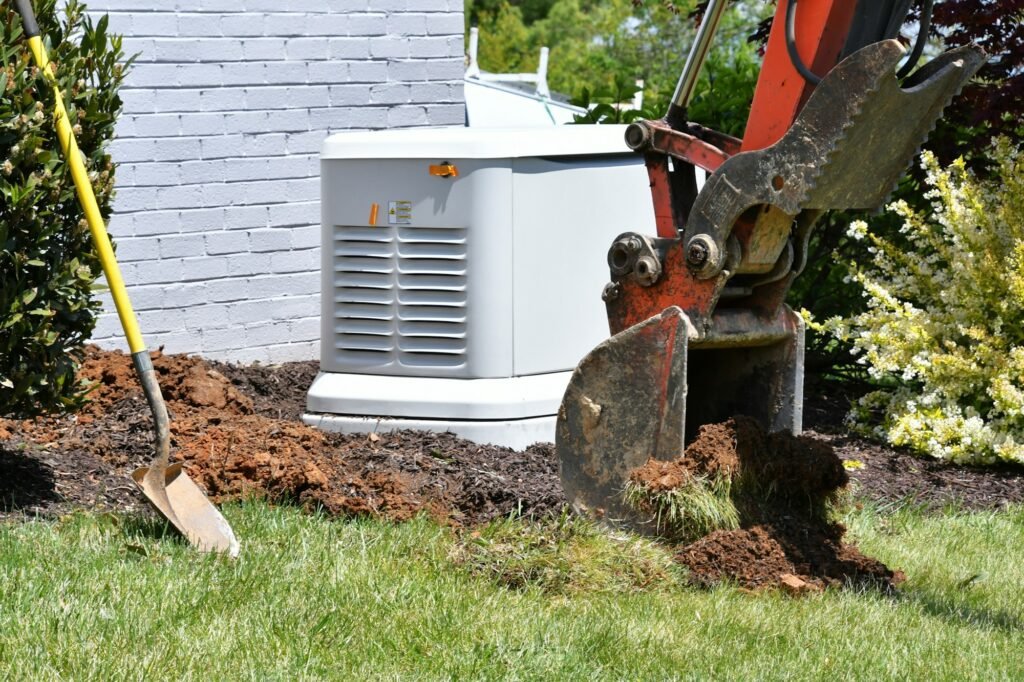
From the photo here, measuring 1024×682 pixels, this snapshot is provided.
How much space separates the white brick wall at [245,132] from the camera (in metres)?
6.93

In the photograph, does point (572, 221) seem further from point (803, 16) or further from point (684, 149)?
point (803, 16)

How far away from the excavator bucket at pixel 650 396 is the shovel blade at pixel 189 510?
1.14m

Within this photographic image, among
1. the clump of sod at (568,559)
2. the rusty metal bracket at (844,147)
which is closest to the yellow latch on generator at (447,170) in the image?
the rusty metal bracket at (844,147)

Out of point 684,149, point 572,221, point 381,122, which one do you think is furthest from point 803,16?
point 381,122

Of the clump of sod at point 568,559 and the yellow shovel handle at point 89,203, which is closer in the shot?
the clump of sod at point 568,559

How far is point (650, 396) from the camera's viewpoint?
4.21m

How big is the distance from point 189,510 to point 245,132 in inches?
136

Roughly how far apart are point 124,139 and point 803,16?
400 cm

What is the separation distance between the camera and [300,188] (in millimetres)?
7441

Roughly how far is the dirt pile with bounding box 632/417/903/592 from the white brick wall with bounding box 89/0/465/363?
145 inches

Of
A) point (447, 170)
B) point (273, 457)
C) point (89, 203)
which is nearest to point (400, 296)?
point (447, 170)

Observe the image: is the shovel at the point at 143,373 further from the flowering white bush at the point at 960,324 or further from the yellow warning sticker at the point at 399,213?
the flowering white bush at the point at 960,324

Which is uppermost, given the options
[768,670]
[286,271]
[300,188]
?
[300,188]

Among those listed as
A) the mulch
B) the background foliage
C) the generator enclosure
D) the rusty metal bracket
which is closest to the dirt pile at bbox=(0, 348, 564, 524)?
the mulch
